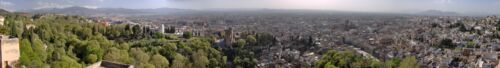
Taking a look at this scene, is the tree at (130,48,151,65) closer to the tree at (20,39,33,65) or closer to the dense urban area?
the dense urban area

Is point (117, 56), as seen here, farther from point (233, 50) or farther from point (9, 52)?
point (233, 50)

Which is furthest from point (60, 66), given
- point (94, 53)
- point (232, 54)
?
point (232, 54)

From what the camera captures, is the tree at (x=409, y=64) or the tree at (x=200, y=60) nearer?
the tree at (x=409, y=64)

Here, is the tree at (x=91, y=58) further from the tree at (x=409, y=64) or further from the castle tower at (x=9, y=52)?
the tree at (x=409, y=64)

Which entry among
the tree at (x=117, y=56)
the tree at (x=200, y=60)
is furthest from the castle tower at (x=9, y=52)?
the tree at (x=200, y=60)

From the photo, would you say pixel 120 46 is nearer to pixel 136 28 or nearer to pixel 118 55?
pixel 118 55

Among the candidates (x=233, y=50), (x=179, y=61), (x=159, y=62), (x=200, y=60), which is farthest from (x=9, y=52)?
(x=233, y=50)

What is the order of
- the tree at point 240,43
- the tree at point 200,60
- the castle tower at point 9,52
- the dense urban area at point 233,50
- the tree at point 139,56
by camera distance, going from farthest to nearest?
the tree at point 240,43, the tree at point 200,60, the tree at point 139,56, the dense urban area at point 233,50, the castle tower at point 9,52

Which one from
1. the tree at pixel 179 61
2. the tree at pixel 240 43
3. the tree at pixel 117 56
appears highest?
the tree at pixel 117 56

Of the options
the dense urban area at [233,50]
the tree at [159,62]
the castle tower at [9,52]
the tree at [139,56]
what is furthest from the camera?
the tree at [159,62]
